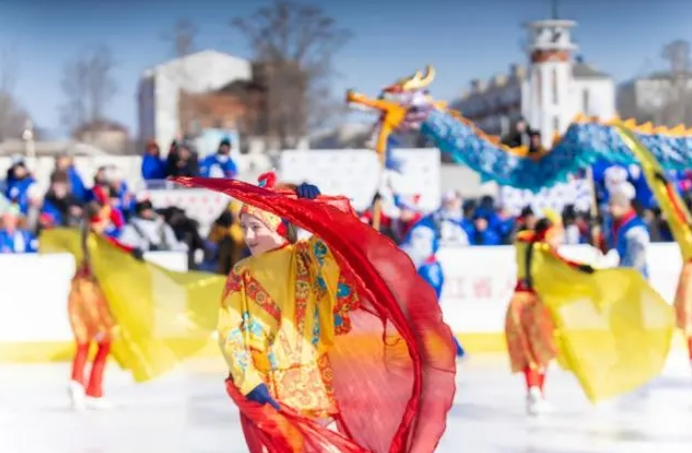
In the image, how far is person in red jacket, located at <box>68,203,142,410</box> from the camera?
799 centimetres

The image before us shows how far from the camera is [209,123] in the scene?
25.2 m

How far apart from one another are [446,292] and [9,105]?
37.9 ft

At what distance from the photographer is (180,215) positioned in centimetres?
1162

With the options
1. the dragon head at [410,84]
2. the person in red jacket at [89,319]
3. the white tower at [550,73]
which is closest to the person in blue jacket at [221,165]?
the dragon head at [410,84]

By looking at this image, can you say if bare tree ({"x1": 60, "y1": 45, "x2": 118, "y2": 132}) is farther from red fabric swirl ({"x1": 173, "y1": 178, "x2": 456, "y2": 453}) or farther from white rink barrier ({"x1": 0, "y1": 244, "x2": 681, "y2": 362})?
red fabric swirl ({"x1": 173, "y1": 178, "x2": 456, "y2": 453})

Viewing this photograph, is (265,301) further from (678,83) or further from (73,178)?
(678,83)

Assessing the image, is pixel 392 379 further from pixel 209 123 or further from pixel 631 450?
pixel 209 123

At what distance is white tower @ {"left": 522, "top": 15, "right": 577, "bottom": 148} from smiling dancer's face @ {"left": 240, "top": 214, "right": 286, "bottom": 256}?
672 inches

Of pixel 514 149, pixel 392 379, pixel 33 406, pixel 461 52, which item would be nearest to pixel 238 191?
pixel 392 379

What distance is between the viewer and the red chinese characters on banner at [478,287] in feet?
34.0

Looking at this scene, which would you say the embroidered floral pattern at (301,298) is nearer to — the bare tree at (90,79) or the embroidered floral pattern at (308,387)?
the embroidered floral pattern at (308,387)

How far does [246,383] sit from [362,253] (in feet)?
1.60

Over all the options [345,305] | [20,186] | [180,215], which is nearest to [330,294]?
[345,305]

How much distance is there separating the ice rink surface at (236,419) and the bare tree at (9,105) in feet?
33.9
